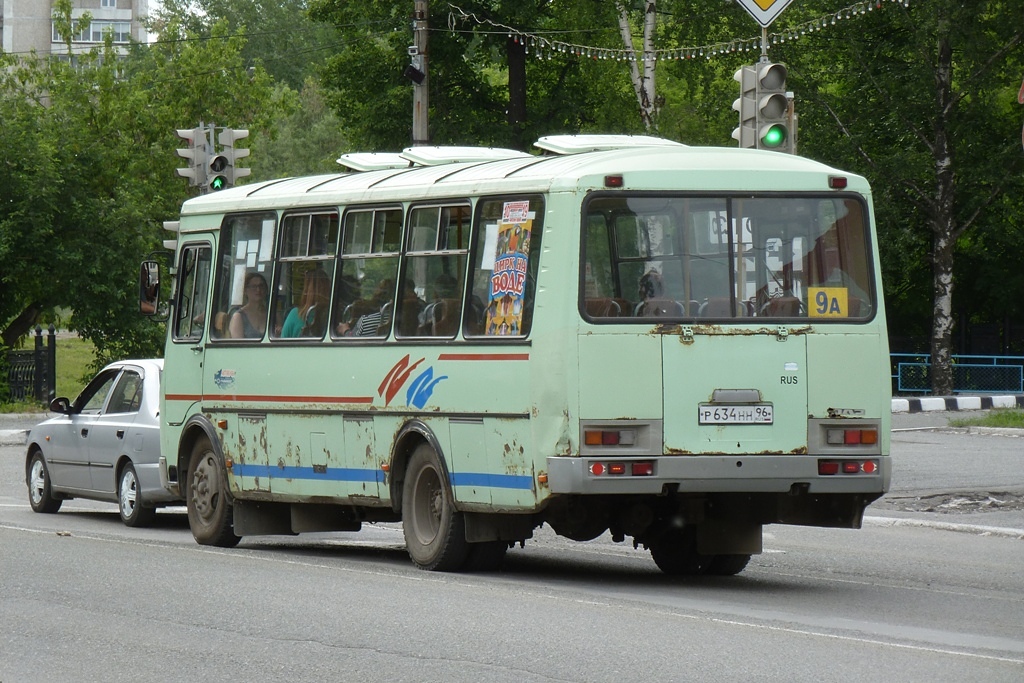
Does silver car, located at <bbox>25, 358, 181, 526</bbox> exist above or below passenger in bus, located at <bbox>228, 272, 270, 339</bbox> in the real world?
below

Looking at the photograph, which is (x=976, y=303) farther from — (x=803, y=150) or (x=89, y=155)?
(x=89, y=155)

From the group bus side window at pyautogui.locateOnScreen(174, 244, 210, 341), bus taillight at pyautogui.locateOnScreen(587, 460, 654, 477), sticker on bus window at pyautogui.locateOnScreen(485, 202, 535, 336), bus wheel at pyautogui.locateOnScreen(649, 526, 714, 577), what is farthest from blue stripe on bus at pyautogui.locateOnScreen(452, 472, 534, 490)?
bus side window at pyautogui.locateOnScreen(174, 244, 210, 341)

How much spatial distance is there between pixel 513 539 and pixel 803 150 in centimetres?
2719

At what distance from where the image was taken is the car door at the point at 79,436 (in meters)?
17.8

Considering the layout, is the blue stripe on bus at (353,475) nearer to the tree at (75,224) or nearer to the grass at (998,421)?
the grass at (998,421)

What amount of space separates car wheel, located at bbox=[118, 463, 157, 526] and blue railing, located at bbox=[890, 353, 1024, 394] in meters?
24.6

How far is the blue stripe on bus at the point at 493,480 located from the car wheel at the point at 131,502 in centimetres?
575

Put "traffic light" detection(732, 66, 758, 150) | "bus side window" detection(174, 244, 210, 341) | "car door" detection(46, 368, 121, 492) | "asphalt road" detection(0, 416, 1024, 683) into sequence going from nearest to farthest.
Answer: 1. "asphalt road" detection(0, 416, 1024, 683)
2. "bus side window" detection(174, 244, 210, 341)
3. "traffic light" detection(732, 66, 758, 150)
4. "car door" detection(46, 368, 121, 492)

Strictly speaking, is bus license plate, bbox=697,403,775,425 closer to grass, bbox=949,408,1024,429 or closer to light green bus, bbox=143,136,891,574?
light green bus, bbox=143,136,891,574

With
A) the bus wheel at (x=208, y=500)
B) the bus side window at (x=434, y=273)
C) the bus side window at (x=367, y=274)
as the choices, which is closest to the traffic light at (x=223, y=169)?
the bus wheel at (x=208, y=500)

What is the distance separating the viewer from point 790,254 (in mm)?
11656

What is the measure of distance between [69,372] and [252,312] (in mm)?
40835

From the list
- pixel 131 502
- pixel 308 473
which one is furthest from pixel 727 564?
pixel 131 502

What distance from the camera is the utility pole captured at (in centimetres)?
2931
